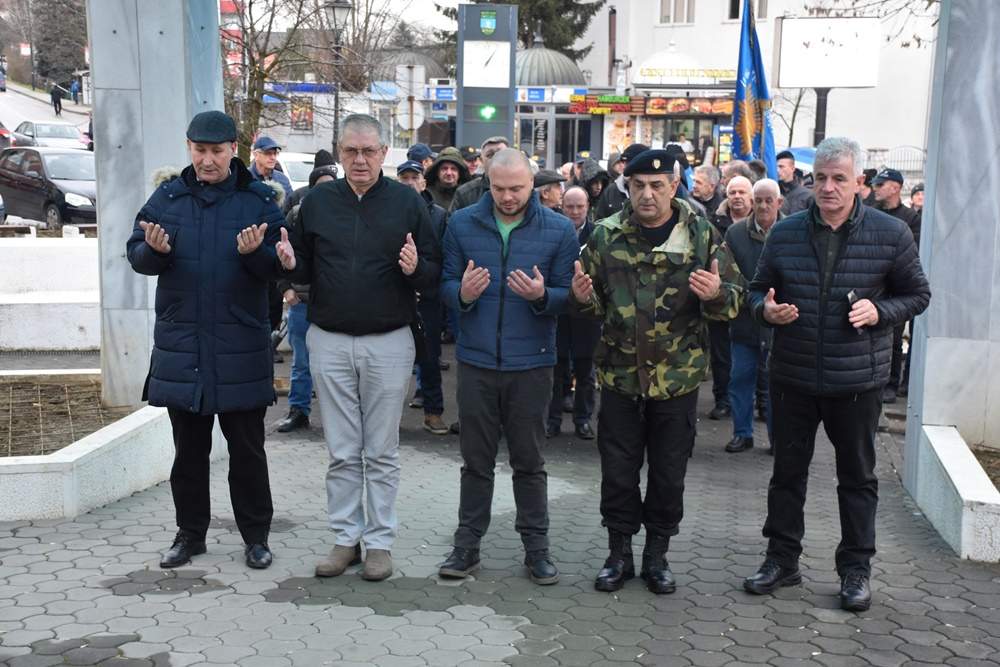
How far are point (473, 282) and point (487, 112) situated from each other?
1143 cm

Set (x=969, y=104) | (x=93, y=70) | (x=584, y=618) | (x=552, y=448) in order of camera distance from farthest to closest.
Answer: (x=552, y=448)
(x=93, y=70)
(x=969, y=104)
(x=584, y=618)

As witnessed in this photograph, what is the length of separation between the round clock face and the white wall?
2597 centimetres

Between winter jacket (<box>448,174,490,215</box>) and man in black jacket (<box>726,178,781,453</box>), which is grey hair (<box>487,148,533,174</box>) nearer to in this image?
man in black jacket (<box>726,178,781,453</box>)

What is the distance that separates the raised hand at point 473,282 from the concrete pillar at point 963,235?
314 centimetres

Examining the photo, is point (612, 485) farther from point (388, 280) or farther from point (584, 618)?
point (388, 280)

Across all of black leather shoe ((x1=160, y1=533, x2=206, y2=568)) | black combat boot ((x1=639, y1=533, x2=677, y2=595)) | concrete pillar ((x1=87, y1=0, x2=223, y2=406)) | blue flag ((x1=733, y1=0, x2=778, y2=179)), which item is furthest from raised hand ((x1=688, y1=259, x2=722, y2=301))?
blue flag ((x1=733, y1=0, x2=778, y2=179))

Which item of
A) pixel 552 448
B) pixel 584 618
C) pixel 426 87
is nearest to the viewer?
pixel 584 618

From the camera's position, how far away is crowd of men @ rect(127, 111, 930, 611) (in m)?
5.32

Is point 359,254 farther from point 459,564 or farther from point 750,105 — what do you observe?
point 750,105

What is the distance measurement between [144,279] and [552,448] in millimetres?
3120

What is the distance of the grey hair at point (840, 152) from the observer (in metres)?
5.22

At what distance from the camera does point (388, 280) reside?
5535 millimetres

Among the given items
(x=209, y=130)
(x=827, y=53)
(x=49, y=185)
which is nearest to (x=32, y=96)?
(x=49, y=185)

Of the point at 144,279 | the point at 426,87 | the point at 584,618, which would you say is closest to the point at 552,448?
the point at 144,279
